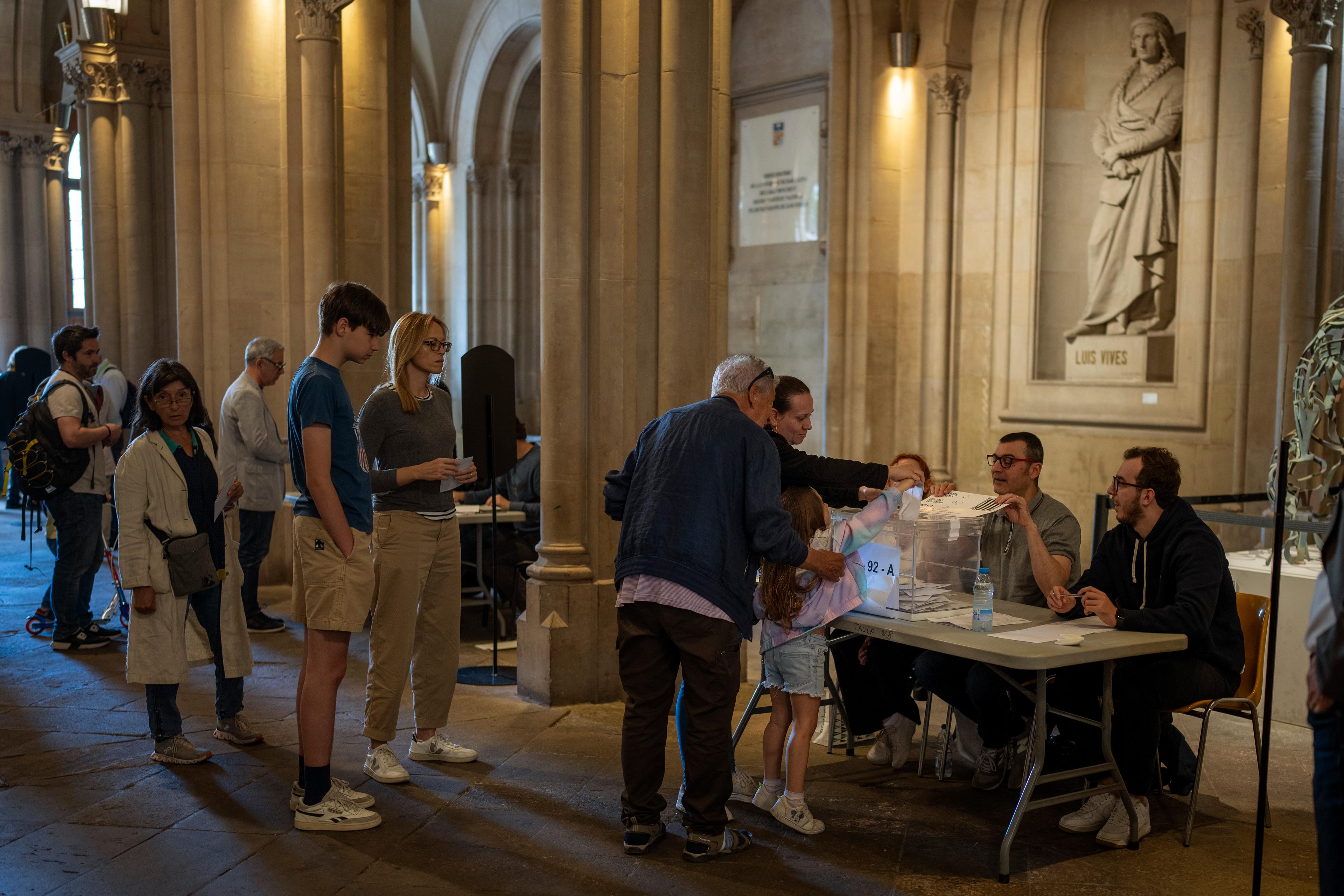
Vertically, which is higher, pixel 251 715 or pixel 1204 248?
pixel 1204 248

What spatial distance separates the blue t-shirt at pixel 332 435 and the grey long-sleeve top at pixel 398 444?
0.34 m

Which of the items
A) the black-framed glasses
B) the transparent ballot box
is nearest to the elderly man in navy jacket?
the black-framed glasses

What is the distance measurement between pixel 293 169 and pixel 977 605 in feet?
19.8

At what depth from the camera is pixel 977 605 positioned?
392 centimetres

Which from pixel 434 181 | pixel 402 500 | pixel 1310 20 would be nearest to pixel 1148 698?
pixel 402 500

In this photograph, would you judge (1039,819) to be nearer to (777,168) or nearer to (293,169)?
(293,169)

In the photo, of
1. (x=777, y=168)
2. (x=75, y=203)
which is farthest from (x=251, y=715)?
(x=75, y=203)

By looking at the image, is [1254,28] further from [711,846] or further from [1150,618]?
[711,846]

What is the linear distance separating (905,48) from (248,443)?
7025 mm

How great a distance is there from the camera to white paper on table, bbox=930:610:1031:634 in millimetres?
4051

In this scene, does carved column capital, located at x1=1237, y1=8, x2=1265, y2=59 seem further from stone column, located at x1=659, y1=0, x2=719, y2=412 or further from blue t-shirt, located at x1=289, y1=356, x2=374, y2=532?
blue t-shirt, located at x1=289, y1=356, x2=374, y2=532

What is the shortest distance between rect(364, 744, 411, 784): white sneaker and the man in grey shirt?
204 cm

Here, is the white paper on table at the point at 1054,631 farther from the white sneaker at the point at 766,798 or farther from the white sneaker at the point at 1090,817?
the white sneaker at the point at 766,798

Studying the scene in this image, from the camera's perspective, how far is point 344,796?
4.00 metres
